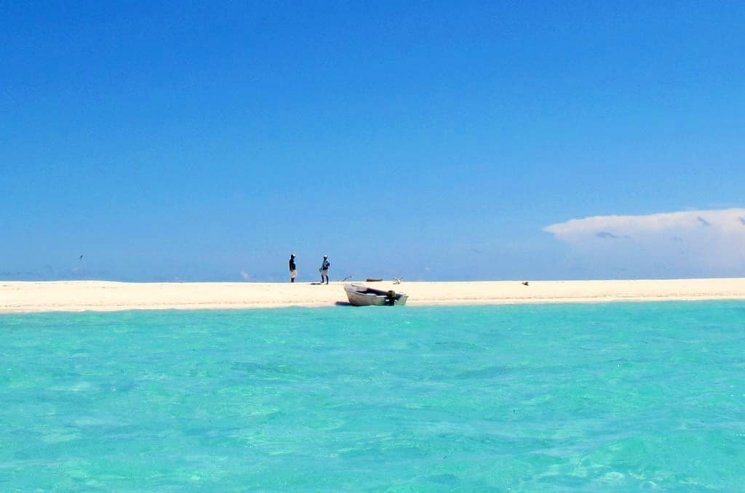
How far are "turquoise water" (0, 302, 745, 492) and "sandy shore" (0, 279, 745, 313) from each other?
39.2 feet

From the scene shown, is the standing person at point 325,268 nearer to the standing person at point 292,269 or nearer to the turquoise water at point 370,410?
the standing person at point 292,269

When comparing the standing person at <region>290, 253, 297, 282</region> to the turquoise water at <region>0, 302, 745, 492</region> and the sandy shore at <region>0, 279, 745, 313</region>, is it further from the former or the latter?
the turquoise water at <region>0, 302, 745, 492</region>

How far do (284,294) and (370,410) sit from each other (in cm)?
3202

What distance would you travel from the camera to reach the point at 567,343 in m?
28.5

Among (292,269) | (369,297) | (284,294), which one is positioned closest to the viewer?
(369,297)

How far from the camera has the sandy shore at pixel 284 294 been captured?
4431 centimetres

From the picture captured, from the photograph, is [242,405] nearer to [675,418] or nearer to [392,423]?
[392,423]

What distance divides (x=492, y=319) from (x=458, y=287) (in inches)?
644

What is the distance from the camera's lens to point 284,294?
1885 inches

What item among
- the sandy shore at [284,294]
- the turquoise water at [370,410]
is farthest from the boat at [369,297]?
the turquoise water at [370,410]

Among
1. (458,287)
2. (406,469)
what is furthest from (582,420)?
(458,287)

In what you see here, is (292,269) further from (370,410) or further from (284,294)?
(370,410)

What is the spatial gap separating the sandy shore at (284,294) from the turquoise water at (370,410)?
470 inches

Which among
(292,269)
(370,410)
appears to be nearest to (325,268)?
(292,269)
